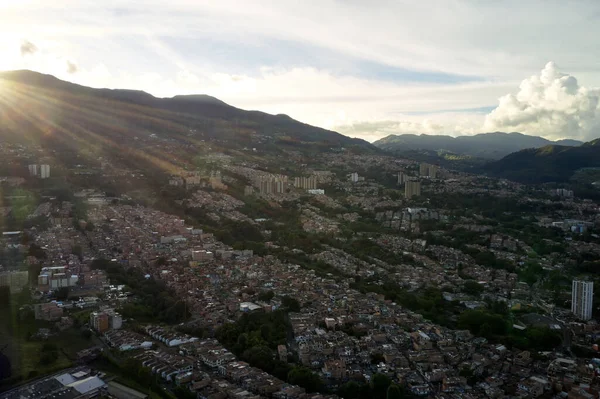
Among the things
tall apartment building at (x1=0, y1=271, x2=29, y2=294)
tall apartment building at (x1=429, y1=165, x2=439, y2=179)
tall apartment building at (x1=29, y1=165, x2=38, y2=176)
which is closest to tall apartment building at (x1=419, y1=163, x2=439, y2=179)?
tall apartment building at (x1=429, y1=165, x2=439, y2=179)

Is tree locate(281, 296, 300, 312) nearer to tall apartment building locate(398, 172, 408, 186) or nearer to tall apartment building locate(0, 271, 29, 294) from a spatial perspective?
tall apartment building locate(0, 271, 29, 294)

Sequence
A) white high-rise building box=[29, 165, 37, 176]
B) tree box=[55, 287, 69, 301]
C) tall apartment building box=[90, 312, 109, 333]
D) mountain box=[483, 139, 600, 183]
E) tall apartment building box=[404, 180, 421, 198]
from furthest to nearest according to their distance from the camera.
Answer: mountain box=[483, 139, 600, 183], tall apartment building box=[404, 180, 421, 198], white high-rise building box=[29, 165, 37, 176], tree box=[55, 287, 69, 301], tall apartment building box=[90, 312, 109, 333]

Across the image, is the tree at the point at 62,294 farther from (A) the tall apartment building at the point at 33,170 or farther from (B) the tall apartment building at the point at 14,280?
(A) the tall apartment building at the point at 33,170

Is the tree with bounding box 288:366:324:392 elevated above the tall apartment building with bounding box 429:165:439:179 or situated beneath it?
situated beneath

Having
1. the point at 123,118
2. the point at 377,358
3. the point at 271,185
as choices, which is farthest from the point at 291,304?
the point at 123,118

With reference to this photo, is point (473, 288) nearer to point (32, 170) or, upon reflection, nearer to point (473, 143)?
point (32, 170)

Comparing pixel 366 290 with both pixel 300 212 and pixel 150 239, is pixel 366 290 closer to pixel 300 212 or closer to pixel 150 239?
pixel 150 239

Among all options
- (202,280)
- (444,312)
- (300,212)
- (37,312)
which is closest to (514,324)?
(444,312)

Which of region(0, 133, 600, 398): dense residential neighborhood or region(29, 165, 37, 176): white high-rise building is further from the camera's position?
region(29, 165, 37, 176): white high-rise building

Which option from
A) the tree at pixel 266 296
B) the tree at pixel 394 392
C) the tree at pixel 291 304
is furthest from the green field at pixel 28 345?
the tree at pixel 394 392
